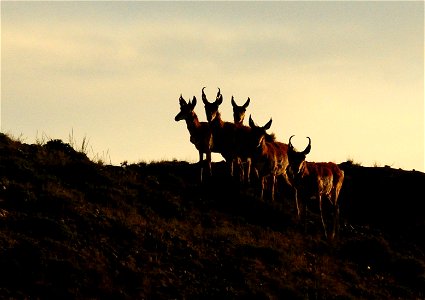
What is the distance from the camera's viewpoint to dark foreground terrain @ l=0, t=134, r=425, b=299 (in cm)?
2077

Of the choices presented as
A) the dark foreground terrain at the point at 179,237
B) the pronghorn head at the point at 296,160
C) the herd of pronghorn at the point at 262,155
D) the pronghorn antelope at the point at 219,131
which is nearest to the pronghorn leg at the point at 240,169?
the herd of pronghorn at the point at 262,155

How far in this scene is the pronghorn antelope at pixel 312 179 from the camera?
2816cm

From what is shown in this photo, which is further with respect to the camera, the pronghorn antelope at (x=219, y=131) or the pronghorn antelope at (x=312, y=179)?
the pronghorn antelope at (x=219, y=131)

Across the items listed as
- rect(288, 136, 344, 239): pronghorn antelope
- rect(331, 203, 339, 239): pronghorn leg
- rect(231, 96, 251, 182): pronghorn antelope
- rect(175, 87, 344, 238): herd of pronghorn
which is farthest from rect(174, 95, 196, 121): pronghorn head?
rect(331, 203, 339, 239): pronghorn leg

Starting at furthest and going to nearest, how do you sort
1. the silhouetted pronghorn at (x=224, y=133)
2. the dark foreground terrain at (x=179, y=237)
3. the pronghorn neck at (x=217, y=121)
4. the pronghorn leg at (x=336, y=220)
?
the pronghorn neck at (x=217, y=121) < the silhouetted pronghorn at (x=224, y=133) < the pronghorn leg at (x=336, y=220) < the dark foreground terrain at (x=179, y=237)

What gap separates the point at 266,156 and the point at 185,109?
3.12m

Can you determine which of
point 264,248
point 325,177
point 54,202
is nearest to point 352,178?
point 325,177

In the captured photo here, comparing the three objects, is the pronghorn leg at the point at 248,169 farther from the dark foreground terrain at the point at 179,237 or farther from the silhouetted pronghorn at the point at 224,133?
the dark foreground terrain at the point at 179,237

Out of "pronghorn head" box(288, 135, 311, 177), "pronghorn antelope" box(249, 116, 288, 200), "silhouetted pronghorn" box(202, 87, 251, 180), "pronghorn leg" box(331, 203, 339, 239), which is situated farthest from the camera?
"silhouetted pronghorn" box(202, 87, 251, 180)

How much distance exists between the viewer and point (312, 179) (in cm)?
2862

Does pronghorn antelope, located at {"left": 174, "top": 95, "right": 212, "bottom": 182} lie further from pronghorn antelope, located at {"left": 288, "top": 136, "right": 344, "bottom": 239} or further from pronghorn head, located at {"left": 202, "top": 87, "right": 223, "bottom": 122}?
pronghorn antelope, located at {"left": 288, "top": 136, "right": 344, "bottom": 239}

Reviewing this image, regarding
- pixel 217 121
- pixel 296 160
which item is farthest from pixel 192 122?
pixel 296 160

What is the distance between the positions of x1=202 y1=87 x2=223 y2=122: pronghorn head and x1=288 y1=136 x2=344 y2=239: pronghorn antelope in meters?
2.98

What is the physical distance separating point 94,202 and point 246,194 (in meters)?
5.37
